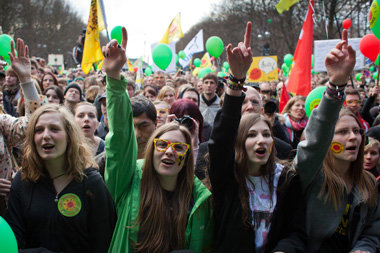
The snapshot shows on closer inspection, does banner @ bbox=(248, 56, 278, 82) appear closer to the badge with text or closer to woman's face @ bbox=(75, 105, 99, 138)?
woman's face @ bbox=(75, 105, 99, 138)

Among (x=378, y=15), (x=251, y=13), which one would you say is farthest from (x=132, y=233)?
(x=251, y=13)

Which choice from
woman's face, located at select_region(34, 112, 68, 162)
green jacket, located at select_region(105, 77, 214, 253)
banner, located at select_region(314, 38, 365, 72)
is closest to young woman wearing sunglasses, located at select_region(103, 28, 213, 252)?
green jacket, located at select_region(105, 77, 214, 253)

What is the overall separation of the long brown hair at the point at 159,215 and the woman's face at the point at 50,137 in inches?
21.9

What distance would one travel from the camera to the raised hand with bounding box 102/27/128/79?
7.64 feet

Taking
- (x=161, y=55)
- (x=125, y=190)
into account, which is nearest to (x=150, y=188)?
(x=125, y=190)

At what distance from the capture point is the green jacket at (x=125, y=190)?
2.28m

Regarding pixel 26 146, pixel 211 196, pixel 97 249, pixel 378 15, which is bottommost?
pixel 97 249

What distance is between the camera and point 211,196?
7.89 feet

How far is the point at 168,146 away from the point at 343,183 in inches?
43.6

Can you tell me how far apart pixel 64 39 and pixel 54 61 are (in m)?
19.6

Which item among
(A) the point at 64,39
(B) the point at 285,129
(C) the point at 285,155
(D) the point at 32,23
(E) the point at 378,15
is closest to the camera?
(C) the point at 285,155

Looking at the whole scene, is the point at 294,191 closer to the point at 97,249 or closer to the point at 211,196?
the point at 211,196

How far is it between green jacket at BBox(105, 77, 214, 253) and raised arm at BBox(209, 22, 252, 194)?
183mm

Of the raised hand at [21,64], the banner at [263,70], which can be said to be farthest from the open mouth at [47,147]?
the banner at [263,70]
